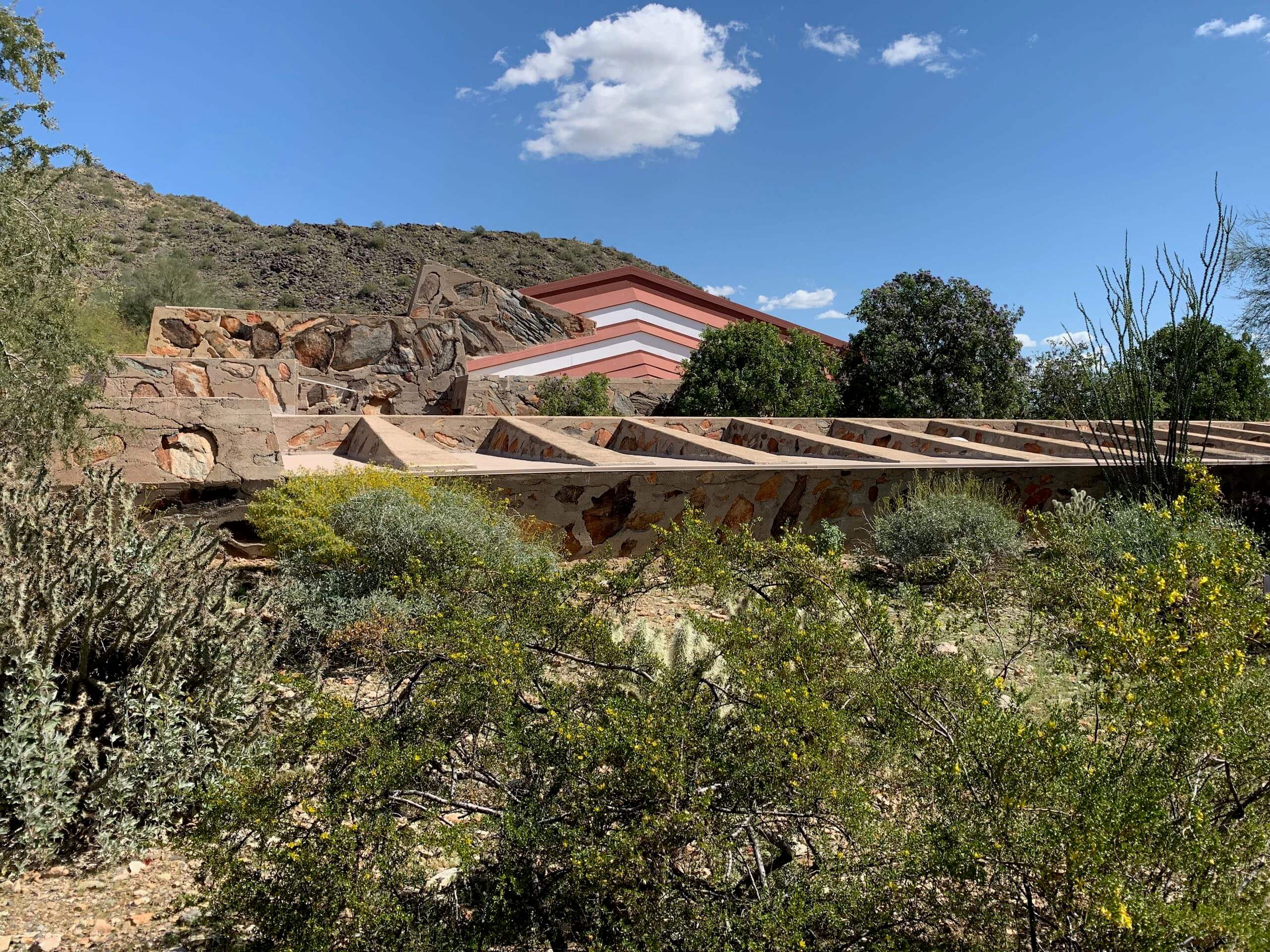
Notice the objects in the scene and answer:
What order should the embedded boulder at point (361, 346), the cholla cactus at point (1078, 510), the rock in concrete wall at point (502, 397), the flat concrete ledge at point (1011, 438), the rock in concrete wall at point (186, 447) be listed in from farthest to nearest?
1. the embedded boulder at point (361, 346)
2. the rock in concrete wall at point (502, 397)
3. the flat concrete ledge at point (1011, 438)
4. the cholla cactus at point (1078, 510)
5. the rock in concrete wall at point (186, 447)

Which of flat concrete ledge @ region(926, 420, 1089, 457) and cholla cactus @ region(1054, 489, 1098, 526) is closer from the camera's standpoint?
cholla cactus @ region(1054, 489, 1098, 526)

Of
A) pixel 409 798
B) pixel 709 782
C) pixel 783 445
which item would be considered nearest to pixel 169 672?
pixel 409 798

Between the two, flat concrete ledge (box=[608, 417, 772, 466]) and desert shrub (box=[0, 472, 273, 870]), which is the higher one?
flat concrete ledge (box=[608, 417, 772, 466])

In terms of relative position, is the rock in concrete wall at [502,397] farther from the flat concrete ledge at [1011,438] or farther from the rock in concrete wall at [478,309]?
the flat concrete ledge at [1011,438]

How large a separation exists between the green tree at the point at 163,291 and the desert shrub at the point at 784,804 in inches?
824

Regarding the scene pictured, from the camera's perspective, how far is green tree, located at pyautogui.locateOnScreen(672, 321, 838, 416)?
14836mm

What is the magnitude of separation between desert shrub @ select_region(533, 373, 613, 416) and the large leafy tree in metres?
8.21

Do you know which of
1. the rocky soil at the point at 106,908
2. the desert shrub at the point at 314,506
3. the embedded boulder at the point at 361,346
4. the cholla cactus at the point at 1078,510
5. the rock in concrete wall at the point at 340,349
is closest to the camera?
the rocky soil at the point at 106,908

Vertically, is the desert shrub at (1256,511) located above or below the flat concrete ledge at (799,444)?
below

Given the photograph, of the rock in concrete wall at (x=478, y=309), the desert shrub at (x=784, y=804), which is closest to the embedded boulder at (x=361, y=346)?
the rock in concrete wall at (x=478, y=309)

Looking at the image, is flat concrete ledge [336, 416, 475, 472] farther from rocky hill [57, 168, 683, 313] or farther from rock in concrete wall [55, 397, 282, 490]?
rocky hill [57, 168, 683, 313]

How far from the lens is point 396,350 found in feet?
51.9

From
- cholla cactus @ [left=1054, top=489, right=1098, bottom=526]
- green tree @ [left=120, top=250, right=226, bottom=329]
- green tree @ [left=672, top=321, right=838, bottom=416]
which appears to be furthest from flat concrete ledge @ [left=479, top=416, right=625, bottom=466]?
green tree @ [left=120, top=250, right=226, bottom=329]

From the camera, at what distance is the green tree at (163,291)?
2091 centimetres
